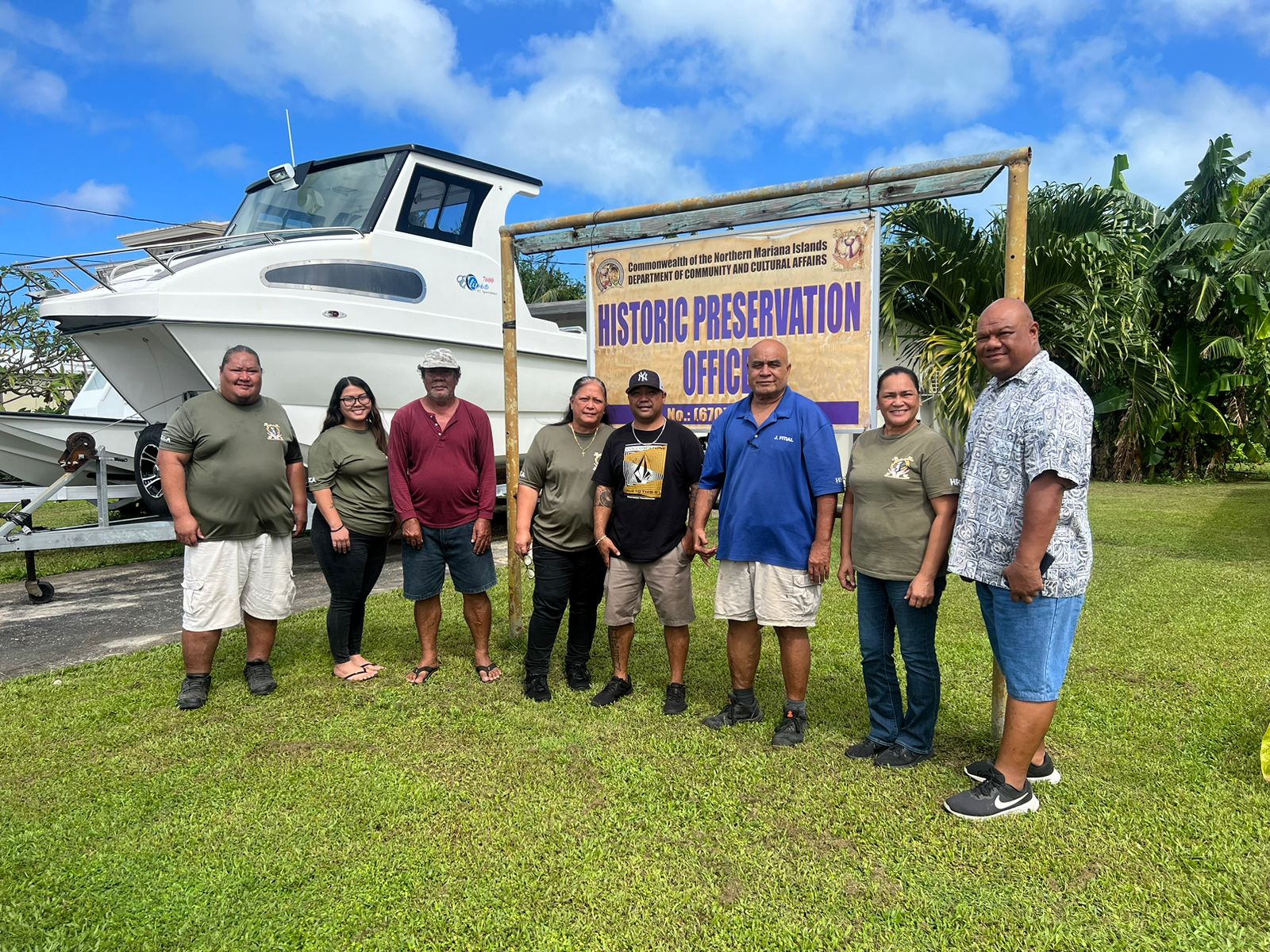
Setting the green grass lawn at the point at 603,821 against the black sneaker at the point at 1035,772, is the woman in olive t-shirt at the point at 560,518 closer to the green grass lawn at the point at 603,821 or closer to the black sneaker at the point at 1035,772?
the green grass lawn at the point at 603,821

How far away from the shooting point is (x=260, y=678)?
454cm

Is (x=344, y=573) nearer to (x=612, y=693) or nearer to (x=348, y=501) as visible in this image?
(x=348, y=501)

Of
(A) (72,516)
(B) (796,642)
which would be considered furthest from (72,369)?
(B) (796,642)

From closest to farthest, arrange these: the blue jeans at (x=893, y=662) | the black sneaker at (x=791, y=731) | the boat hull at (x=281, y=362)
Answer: the blue jeans at (x=893, y=662) → the black sneaker at (x=791, y=731) → the boat hull at (x=281, y=362)

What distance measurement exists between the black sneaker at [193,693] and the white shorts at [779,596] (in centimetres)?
278

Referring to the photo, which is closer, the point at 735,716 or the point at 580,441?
the point at 735,716

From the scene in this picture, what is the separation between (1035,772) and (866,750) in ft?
2.17

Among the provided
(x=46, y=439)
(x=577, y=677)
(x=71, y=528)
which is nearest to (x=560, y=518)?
(x=577, y=677)

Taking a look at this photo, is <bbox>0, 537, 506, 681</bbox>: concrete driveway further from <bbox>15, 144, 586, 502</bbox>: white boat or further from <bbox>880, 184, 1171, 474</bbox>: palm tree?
<bbox>880, 184, 1171, 474</bbox>: palm tree

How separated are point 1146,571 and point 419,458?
6344 mm

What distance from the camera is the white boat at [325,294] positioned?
6754 mm

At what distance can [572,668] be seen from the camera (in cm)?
459

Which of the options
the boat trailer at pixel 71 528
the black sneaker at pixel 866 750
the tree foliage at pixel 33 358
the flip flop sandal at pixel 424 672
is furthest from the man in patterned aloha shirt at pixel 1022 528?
the tree foliage at pixel 33 358

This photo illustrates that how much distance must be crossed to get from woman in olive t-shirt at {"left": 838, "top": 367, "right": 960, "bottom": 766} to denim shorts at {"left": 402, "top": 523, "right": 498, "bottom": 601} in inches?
79.3
